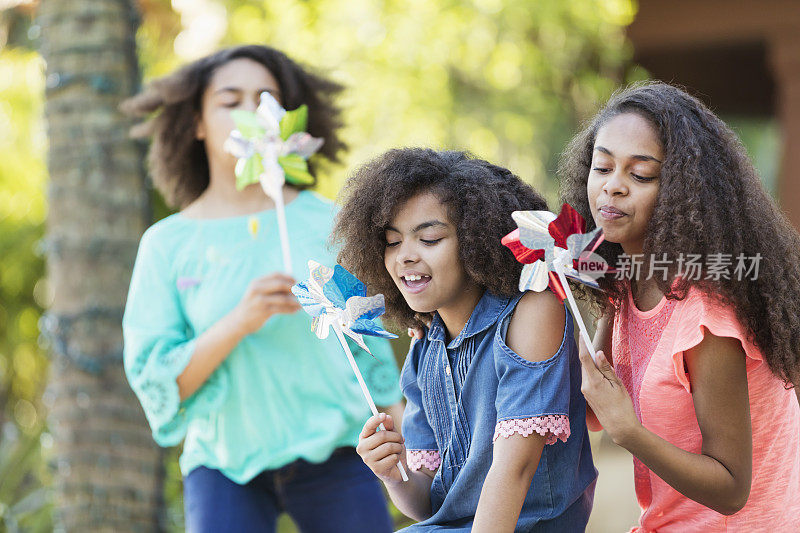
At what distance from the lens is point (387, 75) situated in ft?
21.8

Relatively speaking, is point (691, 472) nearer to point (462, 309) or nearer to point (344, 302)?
point (462, 309)

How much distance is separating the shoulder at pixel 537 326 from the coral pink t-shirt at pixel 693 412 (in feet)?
0.69

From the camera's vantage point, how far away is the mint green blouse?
9.82 ft

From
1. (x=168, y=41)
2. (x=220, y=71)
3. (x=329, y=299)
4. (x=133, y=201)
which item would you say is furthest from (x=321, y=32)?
(x=329, y=299)

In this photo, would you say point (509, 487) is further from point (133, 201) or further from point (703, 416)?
point (133, 201)

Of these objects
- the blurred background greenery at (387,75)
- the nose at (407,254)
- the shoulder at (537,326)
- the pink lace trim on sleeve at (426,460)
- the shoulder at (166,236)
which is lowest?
the pink lace trim on sleeve at (426,460)

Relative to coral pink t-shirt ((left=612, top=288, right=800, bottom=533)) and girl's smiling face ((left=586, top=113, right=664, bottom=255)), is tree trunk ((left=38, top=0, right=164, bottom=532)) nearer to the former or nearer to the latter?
coral pink t-shirt ((left=612, top=288, right=800, bottom=533))

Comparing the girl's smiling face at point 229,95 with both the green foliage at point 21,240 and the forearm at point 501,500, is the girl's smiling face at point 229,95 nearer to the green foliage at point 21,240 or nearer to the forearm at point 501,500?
the forearm at point 501,500

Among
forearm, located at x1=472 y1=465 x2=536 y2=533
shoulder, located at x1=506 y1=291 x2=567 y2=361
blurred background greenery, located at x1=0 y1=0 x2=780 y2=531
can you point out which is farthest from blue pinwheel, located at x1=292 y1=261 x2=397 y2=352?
blurred background greenery, located at x1=0 y1=0 x2=780 y2=531

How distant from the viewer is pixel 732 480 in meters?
2.03

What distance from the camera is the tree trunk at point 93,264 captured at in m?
4.25

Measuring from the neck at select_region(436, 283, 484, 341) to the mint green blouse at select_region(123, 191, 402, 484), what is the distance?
813 millimetres

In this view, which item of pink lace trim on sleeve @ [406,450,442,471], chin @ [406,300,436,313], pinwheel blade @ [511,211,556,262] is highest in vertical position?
pinwheel blade @ [511,211,556,262]

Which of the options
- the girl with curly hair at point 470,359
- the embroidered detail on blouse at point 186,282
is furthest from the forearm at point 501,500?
the embroidered detail on blouse at point 186,282
